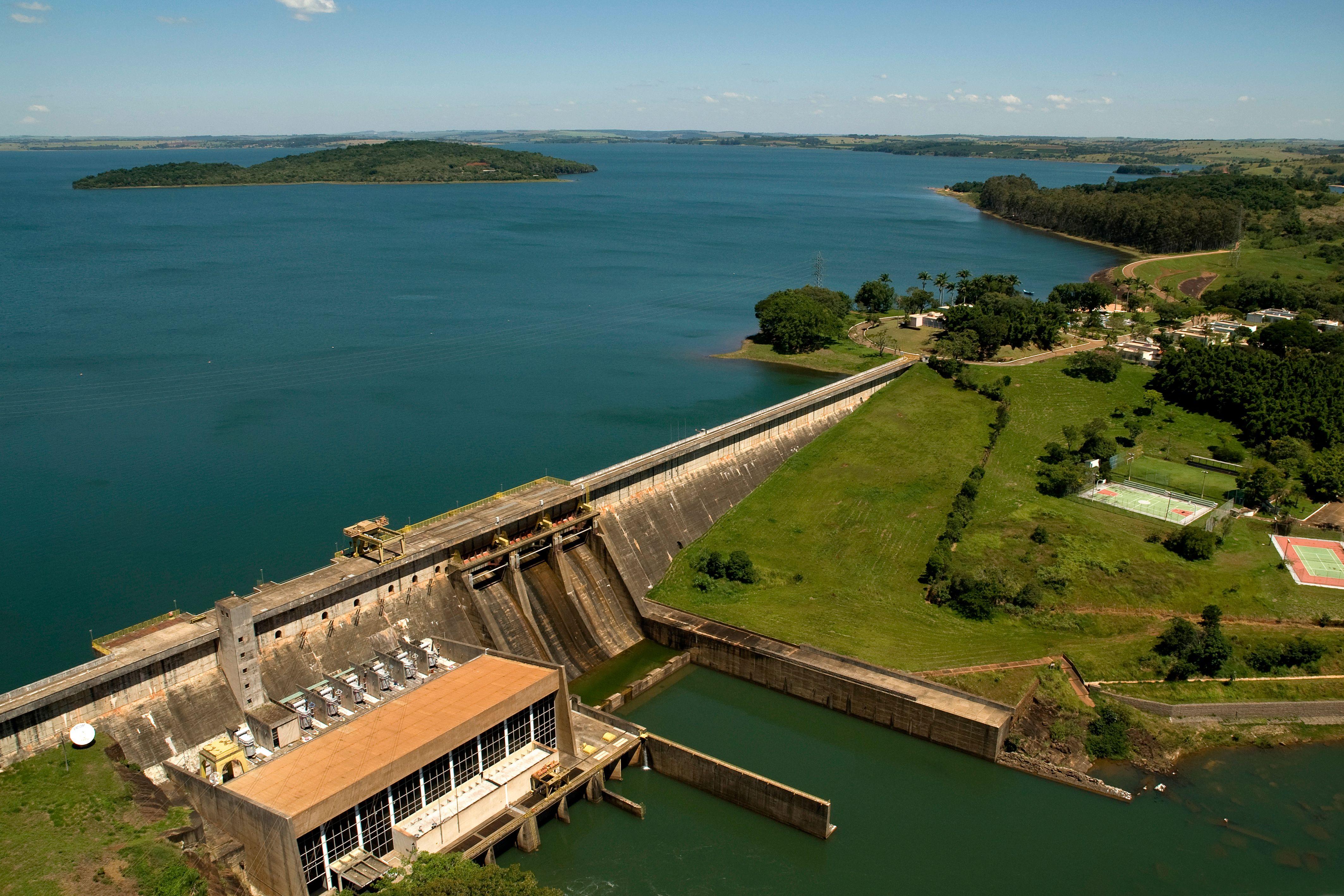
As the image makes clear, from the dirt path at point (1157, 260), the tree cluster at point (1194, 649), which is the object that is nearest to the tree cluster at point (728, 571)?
the tree cluster at point (1194, 649)

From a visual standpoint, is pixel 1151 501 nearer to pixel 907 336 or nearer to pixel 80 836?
pixel 907 336

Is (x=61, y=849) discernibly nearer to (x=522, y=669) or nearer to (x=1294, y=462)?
(x=522, y=669)

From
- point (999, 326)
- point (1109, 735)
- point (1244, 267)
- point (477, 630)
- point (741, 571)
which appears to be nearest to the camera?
point (1109, 735)

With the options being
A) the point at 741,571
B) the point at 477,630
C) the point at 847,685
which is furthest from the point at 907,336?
the point at 477,630

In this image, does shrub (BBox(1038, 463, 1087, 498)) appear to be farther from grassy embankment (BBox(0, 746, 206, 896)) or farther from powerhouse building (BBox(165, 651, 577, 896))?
grassy embankment (BBox(0, 746, 206, 896))

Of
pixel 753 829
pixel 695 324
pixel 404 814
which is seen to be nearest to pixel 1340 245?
pixel 695 324
